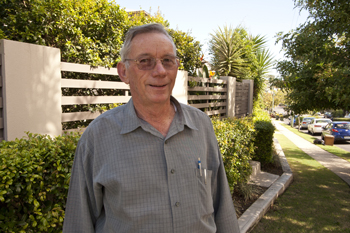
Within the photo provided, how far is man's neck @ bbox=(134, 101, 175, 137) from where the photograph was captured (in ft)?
5.41

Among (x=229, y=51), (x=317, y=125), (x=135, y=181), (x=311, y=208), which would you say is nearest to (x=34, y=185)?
(x=135, y=181)

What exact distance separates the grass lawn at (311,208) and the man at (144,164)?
3.50 meters

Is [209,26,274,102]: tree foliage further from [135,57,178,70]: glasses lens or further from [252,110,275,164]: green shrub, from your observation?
[135,57,178,70]: glasses lens

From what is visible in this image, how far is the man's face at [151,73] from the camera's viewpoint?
156 centimetres

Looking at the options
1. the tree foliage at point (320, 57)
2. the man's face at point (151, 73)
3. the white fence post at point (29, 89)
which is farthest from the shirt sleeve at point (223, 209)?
the tree foliage at point (320, 57)

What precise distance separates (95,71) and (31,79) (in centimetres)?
121

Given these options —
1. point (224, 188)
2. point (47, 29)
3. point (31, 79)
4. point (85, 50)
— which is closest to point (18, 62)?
point (31, 79)

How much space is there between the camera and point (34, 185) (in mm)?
2213

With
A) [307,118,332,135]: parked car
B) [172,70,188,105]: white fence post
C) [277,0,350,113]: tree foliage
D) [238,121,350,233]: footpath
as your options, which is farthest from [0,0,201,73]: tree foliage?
[307,118,332,135]: parked car

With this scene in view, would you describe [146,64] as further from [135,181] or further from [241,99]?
[241,99]

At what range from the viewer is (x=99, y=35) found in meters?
5.19

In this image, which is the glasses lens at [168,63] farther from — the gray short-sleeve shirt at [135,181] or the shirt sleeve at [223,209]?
the shirt sleeve at [223,209]

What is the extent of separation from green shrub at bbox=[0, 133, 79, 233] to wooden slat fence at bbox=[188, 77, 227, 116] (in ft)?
15.8

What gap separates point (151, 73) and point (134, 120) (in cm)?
30
